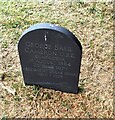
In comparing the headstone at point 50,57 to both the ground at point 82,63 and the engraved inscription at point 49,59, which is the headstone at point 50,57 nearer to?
the engraved inscription at point 49,59

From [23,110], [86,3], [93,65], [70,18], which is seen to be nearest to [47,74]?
[23,110]

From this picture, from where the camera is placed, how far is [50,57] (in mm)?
2701

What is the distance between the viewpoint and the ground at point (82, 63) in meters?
2.89

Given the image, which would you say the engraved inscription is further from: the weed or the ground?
the weed

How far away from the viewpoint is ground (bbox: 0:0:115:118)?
2.89 metres

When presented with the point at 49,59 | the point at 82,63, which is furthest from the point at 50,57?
the point at 82,63

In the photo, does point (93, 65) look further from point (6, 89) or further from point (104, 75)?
point (6, 89)

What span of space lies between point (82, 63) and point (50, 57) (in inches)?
26.3

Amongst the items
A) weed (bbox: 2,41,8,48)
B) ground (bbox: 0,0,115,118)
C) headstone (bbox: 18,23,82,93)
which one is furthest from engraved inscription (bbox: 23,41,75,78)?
weed (bbox: 2,41,8,48)

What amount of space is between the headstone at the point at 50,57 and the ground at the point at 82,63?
0.45 ft

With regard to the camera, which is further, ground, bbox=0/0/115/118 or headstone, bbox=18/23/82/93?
ground, bbox=0/0/115/118

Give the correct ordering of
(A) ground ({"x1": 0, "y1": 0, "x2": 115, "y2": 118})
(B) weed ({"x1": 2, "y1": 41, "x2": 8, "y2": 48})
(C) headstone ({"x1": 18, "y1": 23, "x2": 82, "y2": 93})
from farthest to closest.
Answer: (B) weed ({"x1": 2, "y1": 41, "x2": 8, "y2": 48}) → (A) ground ({"x1": 0, "y1": 0, "x2": 115, "y2": 118}) → (C) headstone ({"x1": 18, "y1": 23, "x2": 82, "y2": 93})

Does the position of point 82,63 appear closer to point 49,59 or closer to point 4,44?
point 49,59

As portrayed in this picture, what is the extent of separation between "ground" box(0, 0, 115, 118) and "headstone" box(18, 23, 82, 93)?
0.14 metres
